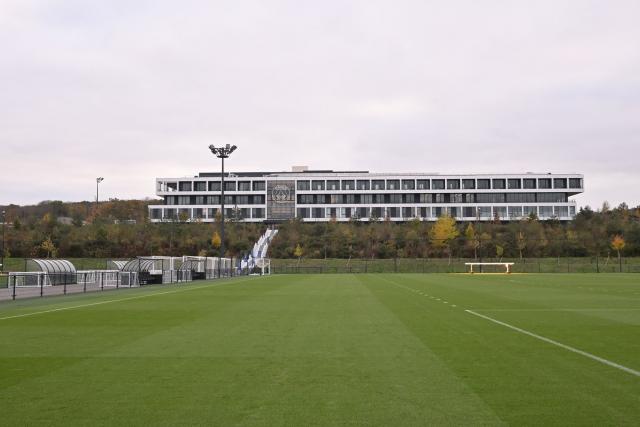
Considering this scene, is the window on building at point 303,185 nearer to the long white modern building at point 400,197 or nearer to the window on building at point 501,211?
the long white modern building at point 400,197

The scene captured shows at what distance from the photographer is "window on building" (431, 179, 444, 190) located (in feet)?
452

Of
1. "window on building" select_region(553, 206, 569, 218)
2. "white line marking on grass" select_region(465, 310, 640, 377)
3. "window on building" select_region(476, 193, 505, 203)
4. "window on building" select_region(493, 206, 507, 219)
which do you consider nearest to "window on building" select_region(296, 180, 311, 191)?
"window on building" select_region(476, 193, 505, 203)

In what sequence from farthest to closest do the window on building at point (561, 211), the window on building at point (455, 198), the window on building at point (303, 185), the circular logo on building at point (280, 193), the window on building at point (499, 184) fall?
the window on building at point (303, 185) < the circular logo on building at point (280, 193) < the window on building at point (455, 198) < the window on building at point (499, 184) < the window on building at point (561, 211)

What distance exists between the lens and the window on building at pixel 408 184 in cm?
13762

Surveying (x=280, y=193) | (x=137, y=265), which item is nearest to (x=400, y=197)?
(x=280, y=193)

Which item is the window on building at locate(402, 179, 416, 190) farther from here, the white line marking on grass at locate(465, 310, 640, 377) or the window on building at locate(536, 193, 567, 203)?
the white line marking on grass at locate(465, 310, 640, 377)

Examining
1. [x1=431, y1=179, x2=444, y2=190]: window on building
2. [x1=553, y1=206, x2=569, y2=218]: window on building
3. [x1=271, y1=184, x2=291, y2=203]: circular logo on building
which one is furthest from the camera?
[x1=271, y1=184, x2=291, y2=203]: circular logo on building

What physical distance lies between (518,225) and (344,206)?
38.2 m

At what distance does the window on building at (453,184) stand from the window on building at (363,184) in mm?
18115

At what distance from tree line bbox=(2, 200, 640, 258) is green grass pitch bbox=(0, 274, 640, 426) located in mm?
89988

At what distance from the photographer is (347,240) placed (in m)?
116

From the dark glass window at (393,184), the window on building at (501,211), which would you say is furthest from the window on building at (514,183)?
the dark glass window at (393,184)

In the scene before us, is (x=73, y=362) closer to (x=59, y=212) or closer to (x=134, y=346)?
(x=134, y=346)

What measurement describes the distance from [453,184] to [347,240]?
115 feet
